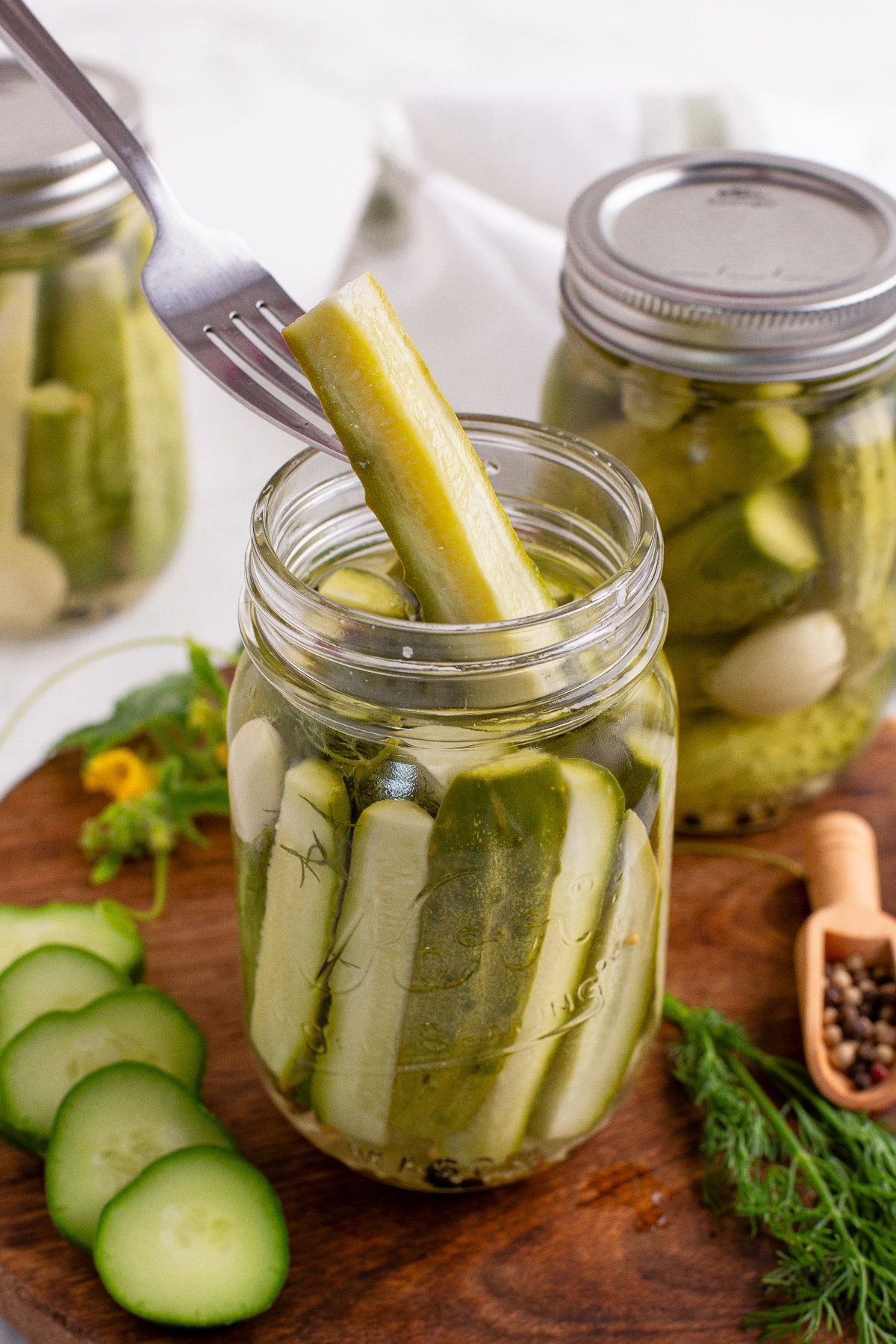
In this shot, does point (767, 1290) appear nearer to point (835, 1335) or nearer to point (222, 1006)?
point (835, 1335)

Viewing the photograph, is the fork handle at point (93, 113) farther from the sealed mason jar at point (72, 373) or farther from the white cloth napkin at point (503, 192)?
the white cloth napkin at point (503, 192)

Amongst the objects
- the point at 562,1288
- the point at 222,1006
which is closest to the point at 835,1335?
the point at 562,1288

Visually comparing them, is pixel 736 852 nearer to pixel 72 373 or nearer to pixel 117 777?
pixel 117 777

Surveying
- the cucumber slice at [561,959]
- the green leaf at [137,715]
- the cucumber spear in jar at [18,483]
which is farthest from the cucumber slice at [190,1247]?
the cucumber spear in jar at [18,483]

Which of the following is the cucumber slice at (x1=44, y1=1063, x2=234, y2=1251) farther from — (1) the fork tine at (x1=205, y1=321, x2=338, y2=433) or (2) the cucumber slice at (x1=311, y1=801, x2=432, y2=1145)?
(1) the fork tine at (x1=205, y1=321, x2=338, y2=433)

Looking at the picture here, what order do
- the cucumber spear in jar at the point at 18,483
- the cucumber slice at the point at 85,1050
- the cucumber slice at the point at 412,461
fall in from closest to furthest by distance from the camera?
the cucumber slice at the point at 412,461 → the cucumber slice at the point at 85,1050 → the cucumber spear in jar at the point at 18,483

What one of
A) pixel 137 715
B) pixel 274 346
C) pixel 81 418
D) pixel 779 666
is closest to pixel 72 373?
pixel 81 418
